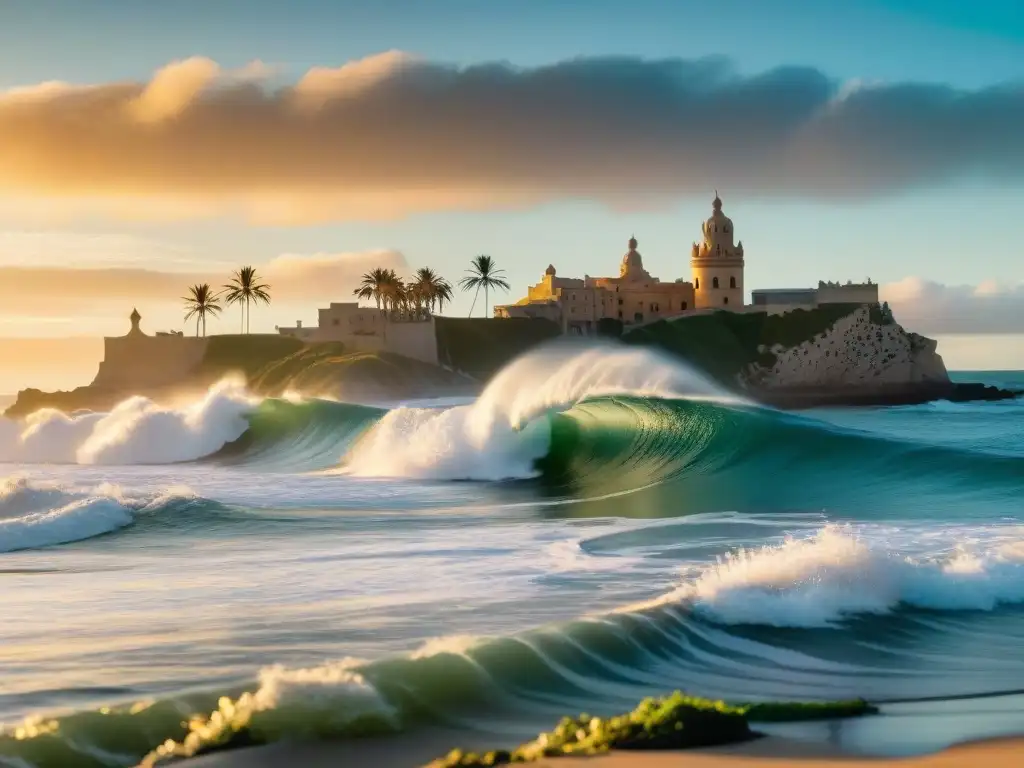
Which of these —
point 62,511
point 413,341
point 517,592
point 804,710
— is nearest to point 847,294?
point 413,341

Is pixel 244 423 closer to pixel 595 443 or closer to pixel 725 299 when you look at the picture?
pixel 595 443

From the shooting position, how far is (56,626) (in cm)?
1038

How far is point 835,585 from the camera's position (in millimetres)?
11000

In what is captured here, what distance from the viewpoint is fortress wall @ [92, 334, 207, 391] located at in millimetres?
88625

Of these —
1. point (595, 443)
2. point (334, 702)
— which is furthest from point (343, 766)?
point (595, 443)

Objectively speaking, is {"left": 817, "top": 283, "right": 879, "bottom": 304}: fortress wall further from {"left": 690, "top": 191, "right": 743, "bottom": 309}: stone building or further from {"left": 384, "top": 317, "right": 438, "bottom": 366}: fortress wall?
{"left": 384, "top": 317, "right": 438, "bottom": 366}: fortress wall

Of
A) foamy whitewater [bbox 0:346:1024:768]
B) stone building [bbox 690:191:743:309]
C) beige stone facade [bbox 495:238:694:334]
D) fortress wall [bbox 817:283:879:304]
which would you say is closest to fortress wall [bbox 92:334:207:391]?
beige stone facade [bbox 495:238:694:334]

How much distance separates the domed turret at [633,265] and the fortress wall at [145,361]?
33.8 m

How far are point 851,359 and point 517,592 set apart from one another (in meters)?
96.2

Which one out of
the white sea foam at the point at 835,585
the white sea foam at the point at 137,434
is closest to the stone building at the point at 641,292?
the white sea foam at the point at 137,434

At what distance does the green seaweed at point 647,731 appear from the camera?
707 cm

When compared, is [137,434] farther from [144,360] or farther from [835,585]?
[144,360]

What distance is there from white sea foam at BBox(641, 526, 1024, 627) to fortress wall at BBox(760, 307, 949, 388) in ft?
304

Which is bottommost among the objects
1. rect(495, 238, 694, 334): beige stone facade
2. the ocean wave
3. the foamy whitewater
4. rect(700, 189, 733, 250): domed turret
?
the foamy whitewater
